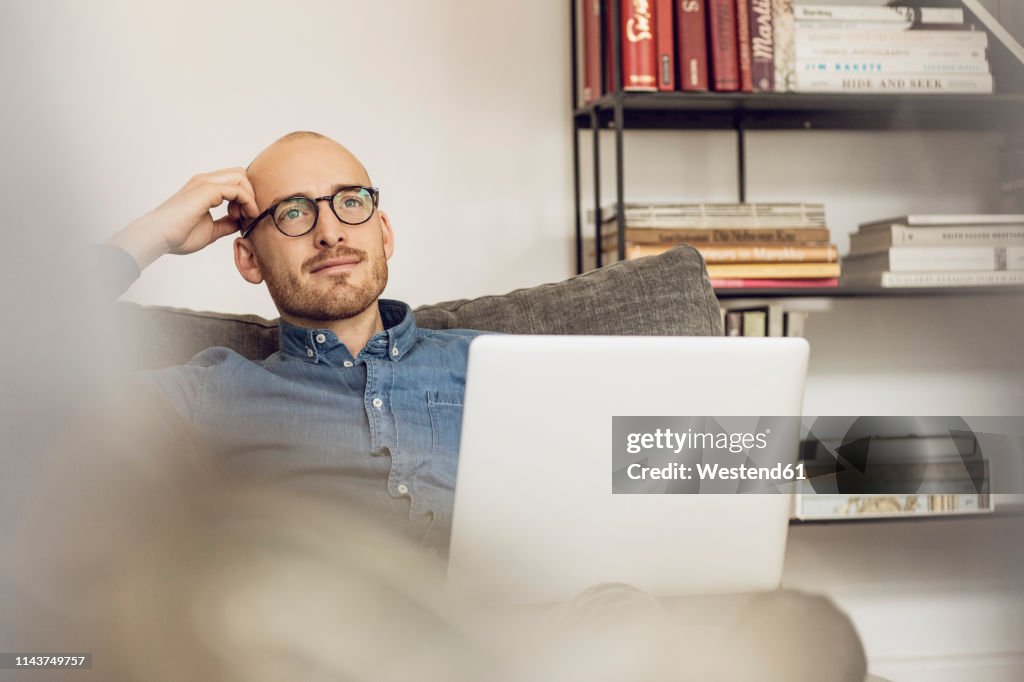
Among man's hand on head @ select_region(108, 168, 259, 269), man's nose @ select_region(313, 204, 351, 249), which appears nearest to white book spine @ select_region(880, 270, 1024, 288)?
man's nose @ select_region(313, 204, 351, 249)

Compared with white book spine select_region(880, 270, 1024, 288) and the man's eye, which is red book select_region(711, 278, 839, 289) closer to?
white book spine select_region(880, 270, 1024, 288)

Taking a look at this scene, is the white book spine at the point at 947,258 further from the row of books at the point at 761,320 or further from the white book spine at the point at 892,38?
the white book spine at the point at 892,38

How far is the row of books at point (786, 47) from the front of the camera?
62.8 inches

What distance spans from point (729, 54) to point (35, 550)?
5.35ft

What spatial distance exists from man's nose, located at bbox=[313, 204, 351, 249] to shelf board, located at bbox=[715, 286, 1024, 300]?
0.76m

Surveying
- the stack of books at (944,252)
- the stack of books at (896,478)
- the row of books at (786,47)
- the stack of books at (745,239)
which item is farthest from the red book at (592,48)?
the stack of books at (896,478)

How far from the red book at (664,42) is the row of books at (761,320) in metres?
0.42

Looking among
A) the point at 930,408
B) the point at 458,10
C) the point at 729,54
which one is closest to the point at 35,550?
the point at 729,54

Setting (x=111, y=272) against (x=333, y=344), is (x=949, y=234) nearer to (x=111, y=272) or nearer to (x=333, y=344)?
(x=333, y=344)

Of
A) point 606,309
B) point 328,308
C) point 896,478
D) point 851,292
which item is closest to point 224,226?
point 328,308

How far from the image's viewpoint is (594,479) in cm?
33

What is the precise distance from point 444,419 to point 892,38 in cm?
114

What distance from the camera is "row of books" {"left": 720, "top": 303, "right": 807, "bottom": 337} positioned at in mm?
1676

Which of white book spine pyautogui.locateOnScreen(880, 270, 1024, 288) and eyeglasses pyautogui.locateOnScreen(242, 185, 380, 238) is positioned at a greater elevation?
eyeglasses pyautogui.locateOnScreen(242, 185, 380, 238)
